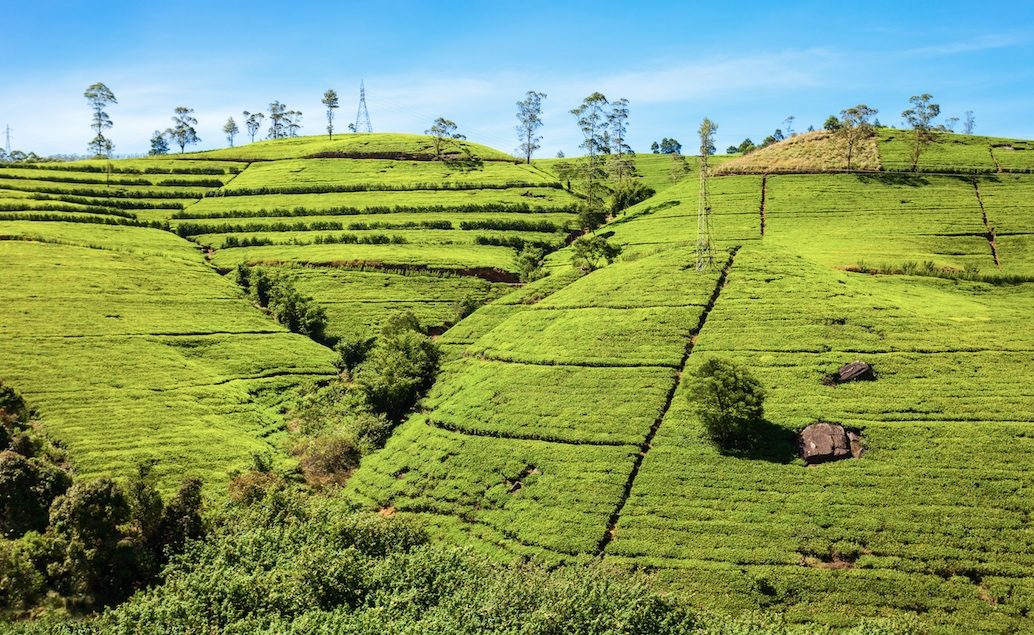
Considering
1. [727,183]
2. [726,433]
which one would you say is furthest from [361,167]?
[726,433]

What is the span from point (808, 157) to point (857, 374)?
316 feet

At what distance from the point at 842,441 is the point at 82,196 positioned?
15351 cm

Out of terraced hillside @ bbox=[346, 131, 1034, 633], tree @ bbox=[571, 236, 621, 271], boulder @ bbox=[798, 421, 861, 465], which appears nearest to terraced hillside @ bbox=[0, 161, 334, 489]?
terraced hillside @ bbox=[346, 131, 1034, 633]

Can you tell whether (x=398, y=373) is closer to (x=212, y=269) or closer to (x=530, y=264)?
(x=530, y=264)

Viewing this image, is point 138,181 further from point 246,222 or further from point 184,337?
point 184,337

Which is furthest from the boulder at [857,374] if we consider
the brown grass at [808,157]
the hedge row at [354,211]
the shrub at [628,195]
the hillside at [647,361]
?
the hedge row at [354,211]

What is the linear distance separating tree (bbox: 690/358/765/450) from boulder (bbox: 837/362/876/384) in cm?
939

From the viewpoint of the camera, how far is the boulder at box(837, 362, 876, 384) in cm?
6581

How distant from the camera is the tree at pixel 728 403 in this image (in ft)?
197

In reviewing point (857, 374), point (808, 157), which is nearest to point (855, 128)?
point (808, 157)

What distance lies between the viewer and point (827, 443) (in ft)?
190

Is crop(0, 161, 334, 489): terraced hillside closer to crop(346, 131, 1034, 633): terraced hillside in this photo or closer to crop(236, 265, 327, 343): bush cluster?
crop(236, 265, 327, 343): bush cluster

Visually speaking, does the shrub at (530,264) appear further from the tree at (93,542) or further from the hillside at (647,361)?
the tree at (93,542)

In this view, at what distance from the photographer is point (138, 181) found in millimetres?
168375
